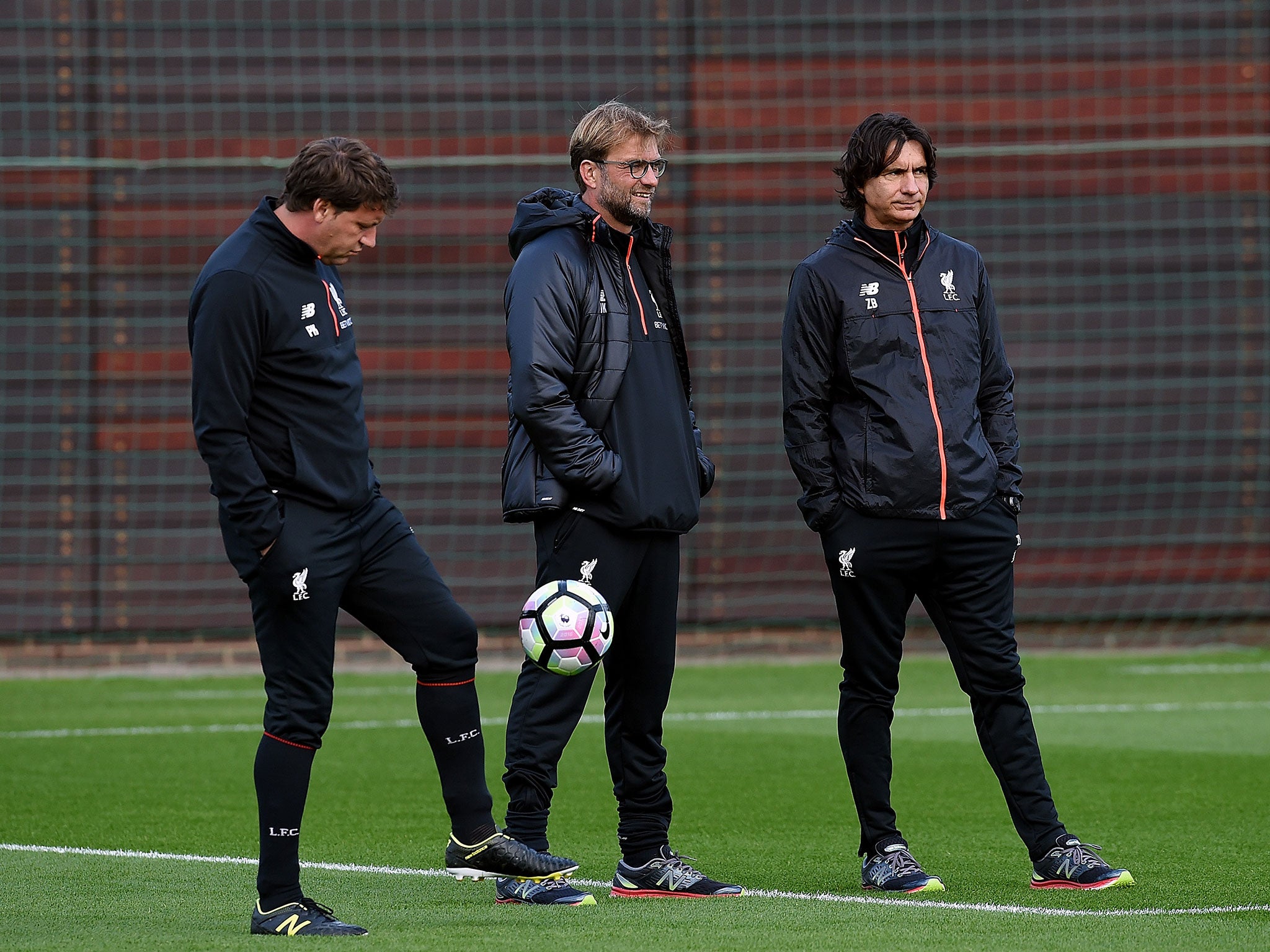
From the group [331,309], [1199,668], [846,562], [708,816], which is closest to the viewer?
[331,309]

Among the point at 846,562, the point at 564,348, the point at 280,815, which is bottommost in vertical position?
the point at 280,815

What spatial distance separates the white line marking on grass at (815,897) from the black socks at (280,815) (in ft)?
2.78

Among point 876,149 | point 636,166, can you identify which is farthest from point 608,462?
point 876,149

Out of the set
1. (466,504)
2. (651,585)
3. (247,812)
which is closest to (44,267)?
(466,504)

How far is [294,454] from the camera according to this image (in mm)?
4117

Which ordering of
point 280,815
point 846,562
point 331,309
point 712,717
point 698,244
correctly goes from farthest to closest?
point 698,244
point 712,717
point 846,562
point 331,309
point 280,815

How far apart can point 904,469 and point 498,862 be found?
4.49ft

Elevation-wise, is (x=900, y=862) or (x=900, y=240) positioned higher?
(x=900, y=240)

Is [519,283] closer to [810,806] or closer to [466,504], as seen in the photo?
[810,806]

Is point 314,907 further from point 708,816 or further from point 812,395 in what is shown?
point 708,816

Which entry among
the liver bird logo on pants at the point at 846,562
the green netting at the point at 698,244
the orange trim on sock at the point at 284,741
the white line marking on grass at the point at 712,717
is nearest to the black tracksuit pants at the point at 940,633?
the liver bird logo on pants at the point at 846,562

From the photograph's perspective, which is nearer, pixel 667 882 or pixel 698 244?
pixel 667 882

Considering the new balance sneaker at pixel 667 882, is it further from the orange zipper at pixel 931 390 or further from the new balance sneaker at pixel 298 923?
the orange zipper at pixel 931 390

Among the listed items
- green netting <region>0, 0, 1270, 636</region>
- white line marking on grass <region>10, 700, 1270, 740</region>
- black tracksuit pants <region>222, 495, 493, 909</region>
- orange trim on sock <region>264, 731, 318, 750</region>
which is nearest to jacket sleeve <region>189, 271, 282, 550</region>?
black tracksuit pants <region>222, 495, 493, 909</region>
